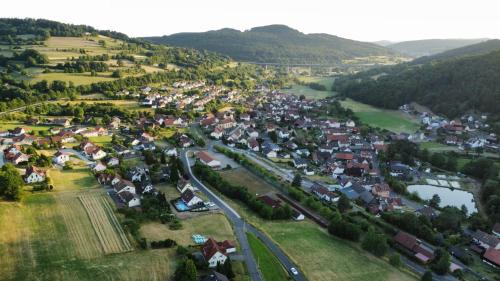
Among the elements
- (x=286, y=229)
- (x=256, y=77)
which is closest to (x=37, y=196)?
(x=286, y=229)

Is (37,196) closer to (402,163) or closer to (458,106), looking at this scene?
(402,163)

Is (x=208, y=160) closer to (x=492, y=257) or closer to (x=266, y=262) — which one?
(x=266, y=262)

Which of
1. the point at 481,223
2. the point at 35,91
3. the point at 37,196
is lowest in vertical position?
the point at 481,223

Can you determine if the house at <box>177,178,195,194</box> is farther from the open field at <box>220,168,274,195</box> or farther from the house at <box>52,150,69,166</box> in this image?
the house at <box>52,150,69,166</box>

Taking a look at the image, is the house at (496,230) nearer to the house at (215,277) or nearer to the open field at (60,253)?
the house at (215,277)

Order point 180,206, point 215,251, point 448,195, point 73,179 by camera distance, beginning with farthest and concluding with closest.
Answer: point 448,195 < point 73,179 < point 180,206 < point 215,251

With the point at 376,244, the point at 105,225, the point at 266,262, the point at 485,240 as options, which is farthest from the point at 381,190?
the point at 105,225
